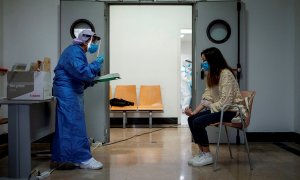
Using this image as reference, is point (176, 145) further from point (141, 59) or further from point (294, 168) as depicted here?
point (141, 59)

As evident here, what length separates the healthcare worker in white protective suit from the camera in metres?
3.03

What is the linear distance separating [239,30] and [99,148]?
8.34 ft

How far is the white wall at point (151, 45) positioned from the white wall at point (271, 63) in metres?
2.28

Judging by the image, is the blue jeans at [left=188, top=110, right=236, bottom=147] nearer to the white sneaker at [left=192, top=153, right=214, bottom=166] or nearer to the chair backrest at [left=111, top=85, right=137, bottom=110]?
the white sneaker at [left=192, top=153, right=214, bottom=166]

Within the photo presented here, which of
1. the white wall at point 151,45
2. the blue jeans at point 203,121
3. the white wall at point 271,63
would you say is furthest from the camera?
the white wall at point 151,45

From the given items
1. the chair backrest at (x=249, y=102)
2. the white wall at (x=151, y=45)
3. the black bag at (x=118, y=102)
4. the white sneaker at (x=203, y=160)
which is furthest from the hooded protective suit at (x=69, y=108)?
the white wall at (x=151, y=45)

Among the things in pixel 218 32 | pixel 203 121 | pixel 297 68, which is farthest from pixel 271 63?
pixel 203 121

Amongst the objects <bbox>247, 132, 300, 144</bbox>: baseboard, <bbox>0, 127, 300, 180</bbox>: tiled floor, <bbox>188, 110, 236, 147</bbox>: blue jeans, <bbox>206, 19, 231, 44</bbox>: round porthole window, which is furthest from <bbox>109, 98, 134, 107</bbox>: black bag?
<bbox>188, 110, 236, 147</bbox>: blue jeans

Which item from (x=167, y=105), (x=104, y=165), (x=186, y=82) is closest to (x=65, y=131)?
(x=104, y=165)

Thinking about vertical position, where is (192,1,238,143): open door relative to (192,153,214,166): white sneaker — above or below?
above

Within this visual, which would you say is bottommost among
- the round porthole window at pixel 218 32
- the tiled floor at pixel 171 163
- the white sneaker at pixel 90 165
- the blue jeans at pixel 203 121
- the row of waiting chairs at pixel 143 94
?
the tiled floor at pixel 171 163

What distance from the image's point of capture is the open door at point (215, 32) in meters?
4.45

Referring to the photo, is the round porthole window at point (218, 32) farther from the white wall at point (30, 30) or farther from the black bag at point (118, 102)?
the black bag at point (118, 102)

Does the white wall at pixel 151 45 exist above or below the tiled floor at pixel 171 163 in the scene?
above
